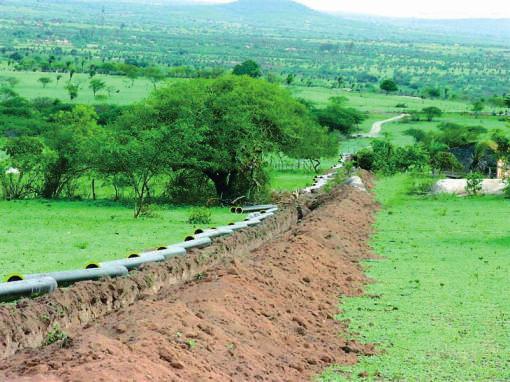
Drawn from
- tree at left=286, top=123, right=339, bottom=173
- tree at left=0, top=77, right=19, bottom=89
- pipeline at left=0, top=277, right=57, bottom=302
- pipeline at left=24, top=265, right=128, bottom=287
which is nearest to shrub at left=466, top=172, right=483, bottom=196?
tree at left=286, top=123, right=339, bottom=173

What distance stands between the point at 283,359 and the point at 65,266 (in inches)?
334

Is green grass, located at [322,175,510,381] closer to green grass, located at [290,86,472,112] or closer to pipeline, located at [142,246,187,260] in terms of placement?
pipeline, located at [142,246,187,260]

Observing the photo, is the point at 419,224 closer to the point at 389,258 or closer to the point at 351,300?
the point at 389,258

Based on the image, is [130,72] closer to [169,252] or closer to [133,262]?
[169,252]

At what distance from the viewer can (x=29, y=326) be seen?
458 inches

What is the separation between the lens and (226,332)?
11961 mm

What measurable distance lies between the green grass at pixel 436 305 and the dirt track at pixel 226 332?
1.55ft

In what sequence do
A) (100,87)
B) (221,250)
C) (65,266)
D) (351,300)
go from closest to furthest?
(351,300)
(65,266)
(221,250)
(100,87)

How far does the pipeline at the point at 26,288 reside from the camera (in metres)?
13.8

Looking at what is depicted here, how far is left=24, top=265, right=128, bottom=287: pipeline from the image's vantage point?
1521cm

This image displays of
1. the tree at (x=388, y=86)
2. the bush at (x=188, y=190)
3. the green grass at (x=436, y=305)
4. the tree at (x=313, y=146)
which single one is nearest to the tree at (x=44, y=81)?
the tree at (x=388, y=86)

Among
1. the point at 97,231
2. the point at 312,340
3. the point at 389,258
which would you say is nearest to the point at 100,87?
the point at 97,231

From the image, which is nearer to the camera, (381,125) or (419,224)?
(419,224)

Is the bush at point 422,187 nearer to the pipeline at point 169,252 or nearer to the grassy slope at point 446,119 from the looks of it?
the pipeline at point 169,252
